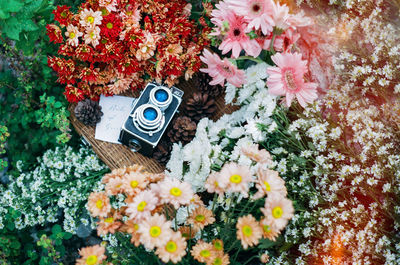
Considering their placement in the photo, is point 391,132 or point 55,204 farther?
point 55,204

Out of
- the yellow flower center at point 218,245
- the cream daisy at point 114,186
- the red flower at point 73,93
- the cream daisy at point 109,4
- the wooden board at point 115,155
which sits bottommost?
the wooden board at point 115,155

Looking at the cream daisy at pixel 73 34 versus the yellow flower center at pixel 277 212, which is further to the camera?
the cream daisy at pixel 73 34

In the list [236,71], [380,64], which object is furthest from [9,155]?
[380,64]

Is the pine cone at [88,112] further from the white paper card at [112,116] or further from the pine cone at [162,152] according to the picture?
the pine cone at [162,152]

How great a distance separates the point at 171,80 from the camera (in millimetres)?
1545

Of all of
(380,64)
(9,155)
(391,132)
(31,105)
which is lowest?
(9,155)

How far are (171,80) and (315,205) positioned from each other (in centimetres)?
74

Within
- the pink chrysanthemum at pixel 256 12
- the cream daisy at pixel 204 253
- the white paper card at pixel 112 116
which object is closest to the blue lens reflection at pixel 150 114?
the white paper card at pixel 112 116

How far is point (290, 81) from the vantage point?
4.00 ft

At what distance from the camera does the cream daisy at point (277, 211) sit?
0.90 meters

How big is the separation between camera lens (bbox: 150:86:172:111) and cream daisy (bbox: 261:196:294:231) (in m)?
0.67

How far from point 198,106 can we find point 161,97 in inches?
6.9

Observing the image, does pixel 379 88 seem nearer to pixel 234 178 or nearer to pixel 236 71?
Result: pixel 236 71

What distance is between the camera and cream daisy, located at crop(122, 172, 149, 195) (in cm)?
97
